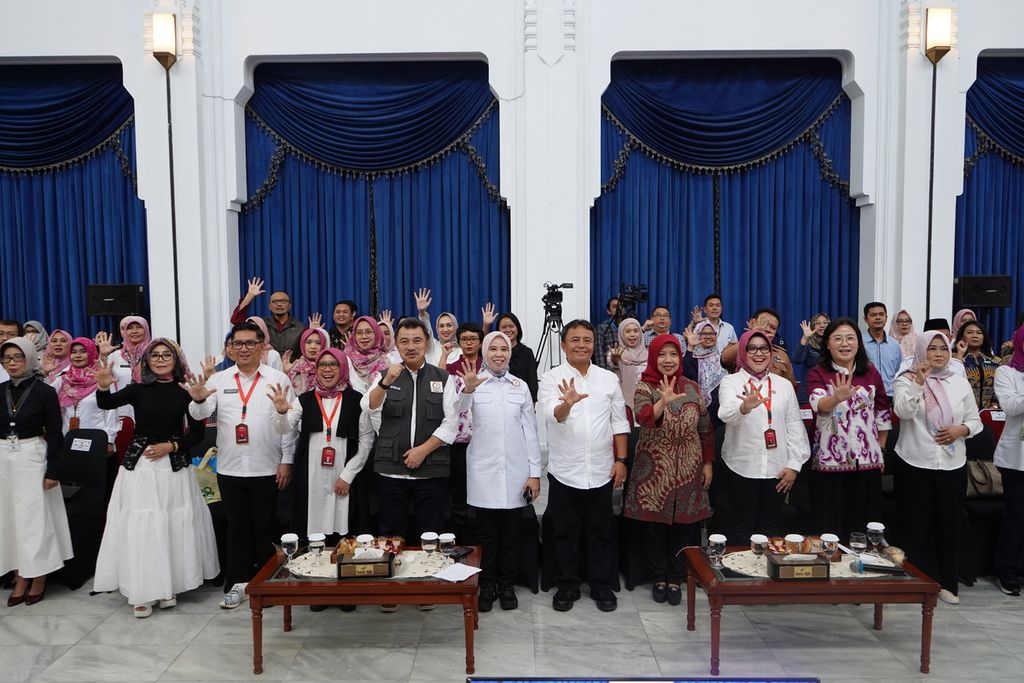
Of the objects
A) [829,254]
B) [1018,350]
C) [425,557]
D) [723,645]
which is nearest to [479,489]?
[425,557]

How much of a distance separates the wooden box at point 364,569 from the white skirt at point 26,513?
177 centimetres

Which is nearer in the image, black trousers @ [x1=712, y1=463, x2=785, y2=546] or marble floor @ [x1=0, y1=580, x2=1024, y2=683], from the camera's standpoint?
marble floor @ [x1=0, y1=580, x2=1024, y2=683]

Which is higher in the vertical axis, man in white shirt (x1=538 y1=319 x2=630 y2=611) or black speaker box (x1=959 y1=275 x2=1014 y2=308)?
black speaker box (x1=959 y1=275 x2=1014 y2=308)

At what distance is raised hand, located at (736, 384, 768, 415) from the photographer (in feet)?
11.2

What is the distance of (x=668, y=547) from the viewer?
3.69m

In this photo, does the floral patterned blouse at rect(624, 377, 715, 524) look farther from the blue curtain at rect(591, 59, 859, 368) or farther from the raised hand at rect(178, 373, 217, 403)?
the blue curtain at rect(591, 59, 859, 368)

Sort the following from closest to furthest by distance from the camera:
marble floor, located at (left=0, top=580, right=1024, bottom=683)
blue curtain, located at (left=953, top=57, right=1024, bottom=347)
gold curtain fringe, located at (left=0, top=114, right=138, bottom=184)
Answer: marble floor, located at (left=0, top=580, right=1024, bottom=683) < blue curtain, located at (left=953, top=57, right=1024, bottom=347) < gold curtain fringe, located at (left=0, top=114, right=138, bottom=184)

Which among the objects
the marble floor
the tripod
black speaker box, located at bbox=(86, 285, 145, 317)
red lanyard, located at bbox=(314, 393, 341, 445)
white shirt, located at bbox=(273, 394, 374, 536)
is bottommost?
the marble floor

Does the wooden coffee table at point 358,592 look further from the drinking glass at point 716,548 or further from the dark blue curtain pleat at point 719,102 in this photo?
the dark blue curtain pleat at point 719,102

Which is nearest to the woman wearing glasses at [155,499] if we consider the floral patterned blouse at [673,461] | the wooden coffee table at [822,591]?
the floral patterned blouse at [673,461]

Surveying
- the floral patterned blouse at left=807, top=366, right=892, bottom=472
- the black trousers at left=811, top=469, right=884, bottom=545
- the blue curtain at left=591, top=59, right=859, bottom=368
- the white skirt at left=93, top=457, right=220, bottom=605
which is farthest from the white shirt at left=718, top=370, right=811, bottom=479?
the blue curtain at left=591, top=59, right=859, bottom=368

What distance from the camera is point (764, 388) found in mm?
3590

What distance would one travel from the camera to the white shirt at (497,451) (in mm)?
3475

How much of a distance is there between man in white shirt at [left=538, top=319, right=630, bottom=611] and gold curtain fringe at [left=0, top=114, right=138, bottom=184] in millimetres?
4880
